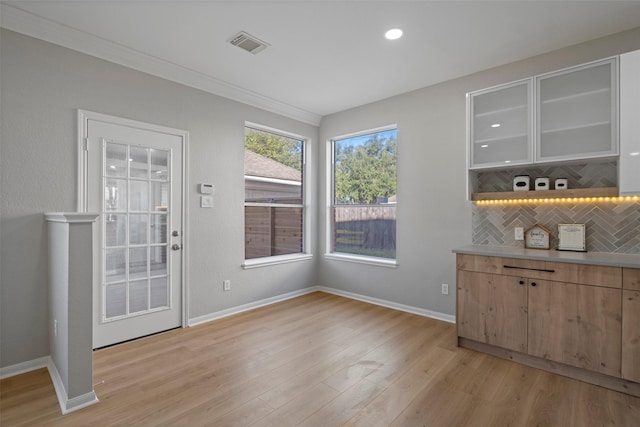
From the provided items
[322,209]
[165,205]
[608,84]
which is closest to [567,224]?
[608,84]

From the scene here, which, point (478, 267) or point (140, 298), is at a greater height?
point (478, 267)

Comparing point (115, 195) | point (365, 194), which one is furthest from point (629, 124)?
point (115, 195)

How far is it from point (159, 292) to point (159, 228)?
0.68m

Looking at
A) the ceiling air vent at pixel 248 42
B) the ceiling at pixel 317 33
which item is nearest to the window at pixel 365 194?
the ceiling at pixel 317 33

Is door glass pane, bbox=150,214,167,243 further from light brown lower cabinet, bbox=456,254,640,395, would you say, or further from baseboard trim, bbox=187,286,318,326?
light brown lower cabinet, bbox=456,254,640,395

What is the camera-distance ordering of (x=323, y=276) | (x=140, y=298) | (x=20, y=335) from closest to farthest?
1. (x=20, y=335)
2. (x=140, y=298)
3. (x=323, y=276)

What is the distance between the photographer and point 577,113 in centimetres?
265

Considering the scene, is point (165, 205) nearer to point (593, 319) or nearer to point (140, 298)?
point (140, 298)

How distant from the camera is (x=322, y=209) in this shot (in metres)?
5.04

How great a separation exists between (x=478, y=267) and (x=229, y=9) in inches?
119

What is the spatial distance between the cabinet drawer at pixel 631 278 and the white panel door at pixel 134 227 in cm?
391

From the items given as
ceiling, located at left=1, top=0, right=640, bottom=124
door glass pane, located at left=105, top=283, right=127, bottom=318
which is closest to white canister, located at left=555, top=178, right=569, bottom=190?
ceiling, located at left=1, top=0, right=640, bottom=124

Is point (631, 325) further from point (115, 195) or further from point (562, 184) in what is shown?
point (115, 195)

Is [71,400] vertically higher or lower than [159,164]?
lower
